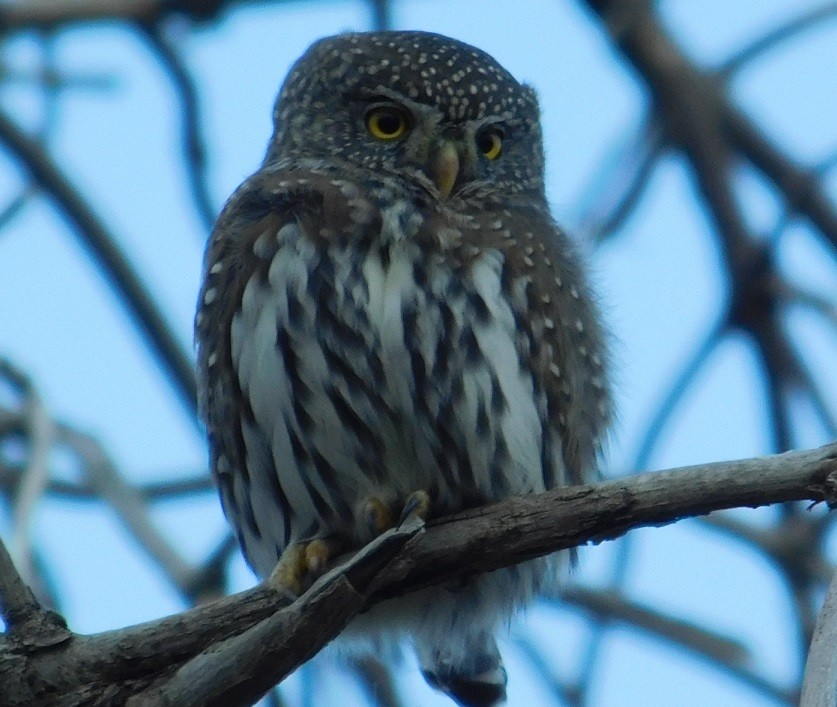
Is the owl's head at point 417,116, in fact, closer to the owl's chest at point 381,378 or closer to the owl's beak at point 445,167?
the owl's beak at point 445,167

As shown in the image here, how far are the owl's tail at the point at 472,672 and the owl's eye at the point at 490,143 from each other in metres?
1.43

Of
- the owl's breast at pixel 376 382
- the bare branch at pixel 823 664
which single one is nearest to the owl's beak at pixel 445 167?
the owl's breast at pixel 376 382

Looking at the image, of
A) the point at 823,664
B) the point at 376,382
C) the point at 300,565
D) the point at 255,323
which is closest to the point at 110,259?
the point at 255,323

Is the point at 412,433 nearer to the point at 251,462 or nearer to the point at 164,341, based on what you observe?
the point at 251,462

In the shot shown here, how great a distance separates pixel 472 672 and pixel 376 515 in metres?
1.08

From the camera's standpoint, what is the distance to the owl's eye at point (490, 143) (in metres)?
4.21

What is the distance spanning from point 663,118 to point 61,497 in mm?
2426

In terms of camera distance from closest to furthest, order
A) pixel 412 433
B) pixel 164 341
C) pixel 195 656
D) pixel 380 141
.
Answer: pixel 195 656
pixel 412 433
pixel 380 141
pixel 164 341

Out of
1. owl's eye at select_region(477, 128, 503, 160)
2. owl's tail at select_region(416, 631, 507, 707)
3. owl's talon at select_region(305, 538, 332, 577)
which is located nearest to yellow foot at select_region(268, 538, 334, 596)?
owl's talon at select_region(305, 538, 332, 577)

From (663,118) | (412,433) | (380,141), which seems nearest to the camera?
(412,433)

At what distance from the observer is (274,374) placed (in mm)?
3553

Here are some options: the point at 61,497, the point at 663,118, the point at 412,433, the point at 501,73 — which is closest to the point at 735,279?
the point at 663,118

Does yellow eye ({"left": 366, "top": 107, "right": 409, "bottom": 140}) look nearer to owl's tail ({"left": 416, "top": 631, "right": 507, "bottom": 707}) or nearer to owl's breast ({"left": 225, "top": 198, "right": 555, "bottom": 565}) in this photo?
owl's breast ({"left": 225, "top": 198, "right": 555, "bottom": 565})

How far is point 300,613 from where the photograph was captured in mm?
2758
